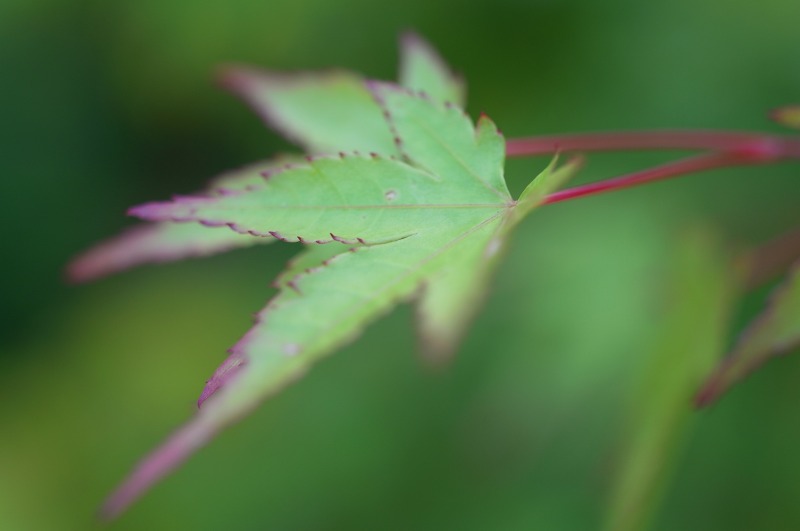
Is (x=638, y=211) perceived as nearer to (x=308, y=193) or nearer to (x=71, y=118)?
(x=308, y=193)

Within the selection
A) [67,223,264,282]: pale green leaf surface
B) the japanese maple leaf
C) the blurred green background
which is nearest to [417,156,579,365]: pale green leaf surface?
the japanese maple leaf

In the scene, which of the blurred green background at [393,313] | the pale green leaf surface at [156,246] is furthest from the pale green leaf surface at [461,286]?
the blurred green background at [393,313]

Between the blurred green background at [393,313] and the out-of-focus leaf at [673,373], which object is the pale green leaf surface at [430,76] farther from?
the blurred green background at [393,313]

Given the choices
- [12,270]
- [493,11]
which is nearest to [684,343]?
[493,11]

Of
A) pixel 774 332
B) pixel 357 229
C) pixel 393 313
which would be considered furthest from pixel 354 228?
pixel 393 313

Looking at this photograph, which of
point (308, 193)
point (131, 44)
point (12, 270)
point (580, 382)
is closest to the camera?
point (308, 193)

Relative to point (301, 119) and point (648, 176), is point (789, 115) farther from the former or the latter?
point (301, 119)

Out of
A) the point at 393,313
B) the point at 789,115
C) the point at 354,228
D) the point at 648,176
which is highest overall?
the point at 393,313
